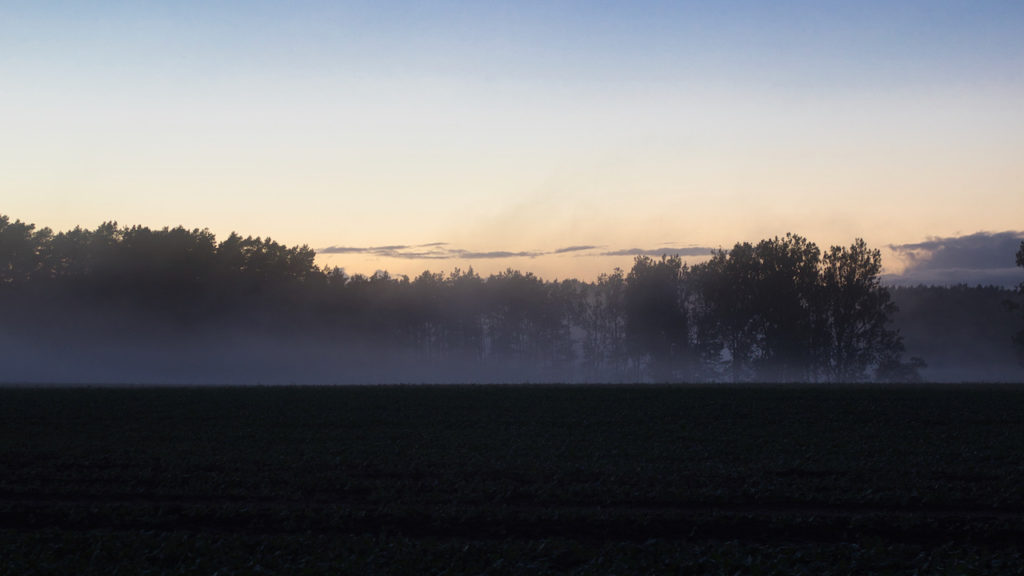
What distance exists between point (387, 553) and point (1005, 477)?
17.5m

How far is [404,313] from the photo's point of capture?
5187 inches

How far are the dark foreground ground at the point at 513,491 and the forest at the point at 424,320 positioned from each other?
185 ft

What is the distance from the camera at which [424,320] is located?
135500 millimetres

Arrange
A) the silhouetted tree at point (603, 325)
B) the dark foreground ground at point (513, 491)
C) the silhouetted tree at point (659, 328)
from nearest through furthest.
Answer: the dark foreground ground at point (513, 491)
the silhouetted tree at point (659, 328)
the silhouetted tree at point (603, 325)

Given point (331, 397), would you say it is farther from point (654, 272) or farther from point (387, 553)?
point (654, 272)

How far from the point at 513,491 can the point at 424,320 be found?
117 m

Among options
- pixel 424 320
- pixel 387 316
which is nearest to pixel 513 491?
pixel 387 316

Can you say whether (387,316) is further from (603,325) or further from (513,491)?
(513,491)

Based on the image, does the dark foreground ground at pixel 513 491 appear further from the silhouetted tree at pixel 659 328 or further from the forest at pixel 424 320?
the silhouetted tree at pixel 659 328

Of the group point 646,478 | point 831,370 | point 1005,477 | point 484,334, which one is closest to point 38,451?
point 646,478

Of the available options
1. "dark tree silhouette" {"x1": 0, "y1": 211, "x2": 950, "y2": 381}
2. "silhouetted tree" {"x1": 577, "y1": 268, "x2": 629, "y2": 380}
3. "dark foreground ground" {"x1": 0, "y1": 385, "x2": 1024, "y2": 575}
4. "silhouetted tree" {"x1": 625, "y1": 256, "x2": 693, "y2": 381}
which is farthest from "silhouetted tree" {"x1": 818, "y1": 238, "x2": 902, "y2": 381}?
"dark foreground ground" {"x1": 0, "y1": 385, "x2": 1024, "y2": 575}

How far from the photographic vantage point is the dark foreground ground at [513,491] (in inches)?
547

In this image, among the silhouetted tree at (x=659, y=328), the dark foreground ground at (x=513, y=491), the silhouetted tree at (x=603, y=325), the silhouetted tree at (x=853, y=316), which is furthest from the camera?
the silhouetted tree at (x=603, y=325)

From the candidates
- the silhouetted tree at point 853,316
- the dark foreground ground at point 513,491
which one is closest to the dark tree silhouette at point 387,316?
the silhouetted tree at point 853,316
